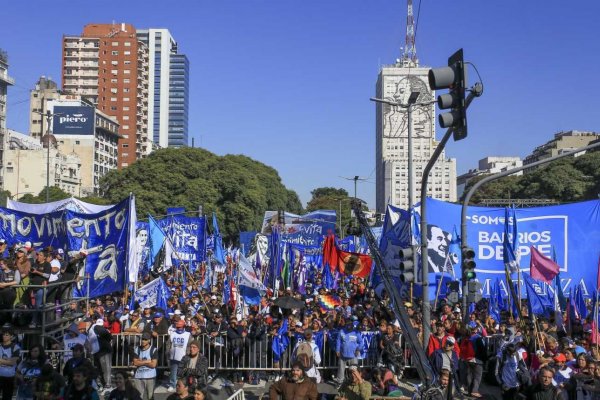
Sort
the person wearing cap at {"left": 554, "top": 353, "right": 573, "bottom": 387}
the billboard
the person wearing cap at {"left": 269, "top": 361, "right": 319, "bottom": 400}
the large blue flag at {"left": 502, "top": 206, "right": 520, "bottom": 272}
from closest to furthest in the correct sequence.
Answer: the person wearing cap at {"left": 269, "top": 361, "right": 319, "bottom": 400} → the person wearing cap at {"left": 554, "top": 353, "right": 573, "bottom": 387} → the large blue flag at {"left": 502, "top": 206, "right": 520, "bottom": 272} → the billboard

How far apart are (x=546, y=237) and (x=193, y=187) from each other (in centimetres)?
4847

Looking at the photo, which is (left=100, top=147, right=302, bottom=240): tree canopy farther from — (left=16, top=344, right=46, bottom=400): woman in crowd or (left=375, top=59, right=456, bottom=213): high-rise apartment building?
(left=375, top=59, right=456, bottom=213): high-rise apartment building

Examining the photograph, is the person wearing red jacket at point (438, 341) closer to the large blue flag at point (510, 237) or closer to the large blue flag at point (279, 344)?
the large blue flag at point (279, 344)

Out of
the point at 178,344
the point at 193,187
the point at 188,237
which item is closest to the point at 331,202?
the point at 193,187

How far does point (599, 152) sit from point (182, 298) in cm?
6649

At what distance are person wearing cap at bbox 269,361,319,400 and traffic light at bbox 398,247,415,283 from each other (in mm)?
4406

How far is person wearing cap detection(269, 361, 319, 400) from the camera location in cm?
853

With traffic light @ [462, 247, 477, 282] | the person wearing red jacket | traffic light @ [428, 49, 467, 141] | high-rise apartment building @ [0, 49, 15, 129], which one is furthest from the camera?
high-rise apartment building @ [0, 49, 15, 129]

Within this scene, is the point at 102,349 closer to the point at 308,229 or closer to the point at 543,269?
the point at 543,269

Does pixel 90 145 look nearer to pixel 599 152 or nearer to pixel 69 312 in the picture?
pixel 599 152

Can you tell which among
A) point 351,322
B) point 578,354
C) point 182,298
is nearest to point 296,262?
point 182,298

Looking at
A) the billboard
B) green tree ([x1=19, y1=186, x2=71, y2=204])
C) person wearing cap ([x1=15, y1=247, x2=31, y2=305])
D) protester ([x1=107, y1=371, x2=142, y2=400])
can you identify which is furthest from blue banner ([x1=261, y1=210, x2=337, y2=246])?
the billboard

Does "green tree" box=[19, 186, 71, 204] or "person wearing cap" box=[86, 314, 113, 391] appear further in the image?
"green tree" box=[19, 186, 71, 204]

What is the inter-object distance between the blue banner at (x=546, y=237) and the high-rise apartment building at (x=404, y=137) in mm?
139882
